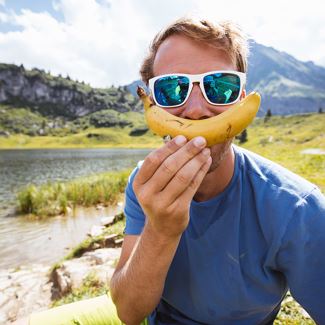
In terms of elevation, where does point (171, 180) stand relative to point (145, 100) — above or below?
below

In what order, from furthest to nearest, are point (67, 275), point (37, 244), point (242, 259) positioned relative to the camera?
point (37, 244) < point (67, 275) < point (242, 259)

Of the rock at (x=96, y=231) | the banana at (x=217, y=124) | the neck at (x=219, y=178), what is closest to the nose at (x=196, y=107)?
the banana at (x=217, y=124)

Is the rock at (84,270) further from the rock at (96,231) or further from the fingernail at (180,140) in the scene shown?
the fingernail at (180,140)

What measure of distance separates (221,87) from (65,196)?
18.0m

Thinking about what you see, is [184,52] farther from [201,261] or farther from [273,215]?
[201,261]

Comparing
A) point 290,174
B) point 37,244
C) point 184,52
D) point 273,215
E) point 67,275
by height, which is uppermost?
point 184,52

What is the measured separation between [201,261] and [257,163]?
101cm

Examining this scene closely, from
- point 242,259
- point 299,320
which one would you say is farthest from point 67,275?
point 242,259

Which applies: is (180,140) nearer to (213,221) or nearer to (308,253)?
(213,221)

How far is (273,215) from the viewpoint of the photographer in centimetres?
224

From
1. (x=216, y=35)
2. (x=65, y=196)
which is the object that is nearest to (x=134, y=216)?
(x=216, y=35)

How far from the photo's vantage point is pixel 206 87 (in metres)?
2.39

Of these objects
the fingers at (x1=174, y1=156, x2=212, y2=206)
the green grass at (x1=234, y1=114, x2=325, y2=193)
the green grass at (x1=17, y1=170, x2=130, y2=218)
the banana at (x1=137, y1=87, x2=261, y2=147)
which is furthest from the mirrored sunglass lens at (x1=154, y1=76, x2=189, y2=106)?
the green grass at (x1=234, y1=114, x2=325, y2=193)

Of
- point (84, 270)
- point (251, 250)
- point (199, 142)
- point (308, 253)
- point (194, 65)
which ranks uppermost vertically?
point (194, 65)
